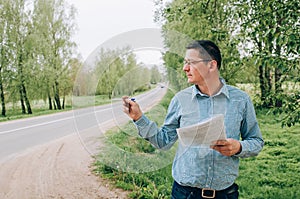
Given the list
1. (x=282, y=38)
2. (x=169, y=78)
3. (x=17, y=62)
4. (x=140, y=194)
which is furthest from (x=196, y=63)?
(x=17, y=62)

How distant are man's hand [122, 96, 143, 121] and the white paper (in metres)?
0.14

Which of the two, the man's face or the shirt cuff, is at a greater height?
the man's face

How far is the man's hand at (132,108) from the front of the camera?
774mm

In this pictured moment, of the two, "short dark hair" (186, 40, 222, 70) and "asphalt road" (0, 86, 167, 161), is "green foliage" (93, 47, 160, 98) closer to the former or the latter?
"asphalt road" (0, 86, 167, 161)

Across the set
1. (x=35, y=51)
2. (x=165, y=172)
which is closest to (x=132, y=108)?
(x=165, y=172)

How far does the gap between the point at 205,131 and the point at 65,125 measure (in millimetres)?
2808

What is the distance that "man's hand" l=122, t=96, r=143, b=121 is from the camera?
774mm

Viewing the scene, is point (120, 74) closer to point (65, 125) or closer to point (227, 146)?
point (227, 146)

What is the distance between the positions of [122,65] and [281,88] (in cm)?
138

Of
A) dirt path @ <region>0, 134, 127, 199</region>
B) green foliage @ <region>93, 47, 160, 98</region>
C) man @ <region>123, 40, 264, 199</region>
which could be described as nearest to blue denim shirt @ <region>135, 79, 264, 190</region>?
man @ <region>123, 40, 264, 199</region>

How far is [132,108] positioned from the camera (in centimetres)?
78

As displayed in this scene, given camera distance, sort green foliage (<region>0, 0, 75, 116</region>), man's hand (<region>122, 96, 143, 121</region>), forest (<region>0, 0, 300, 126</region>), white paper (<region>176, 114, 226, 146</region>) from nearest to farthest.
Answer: white paper (<region>176, 114, 226, 146</region>), man's hand (<region>122, 96, 143, 121</region>), forest (<region>0, 0, 300, 126</region>), green foliage (<region>0, 0, 75, 116</region>)

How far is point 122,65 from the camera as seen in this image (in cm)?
88

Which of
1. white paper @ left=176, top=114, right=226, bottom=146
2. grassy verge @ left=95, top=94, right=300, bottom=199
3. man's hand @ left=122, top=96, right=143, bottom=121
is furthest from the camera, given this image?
grassy verge @ left=95, top=94, right=300, bottom=199
